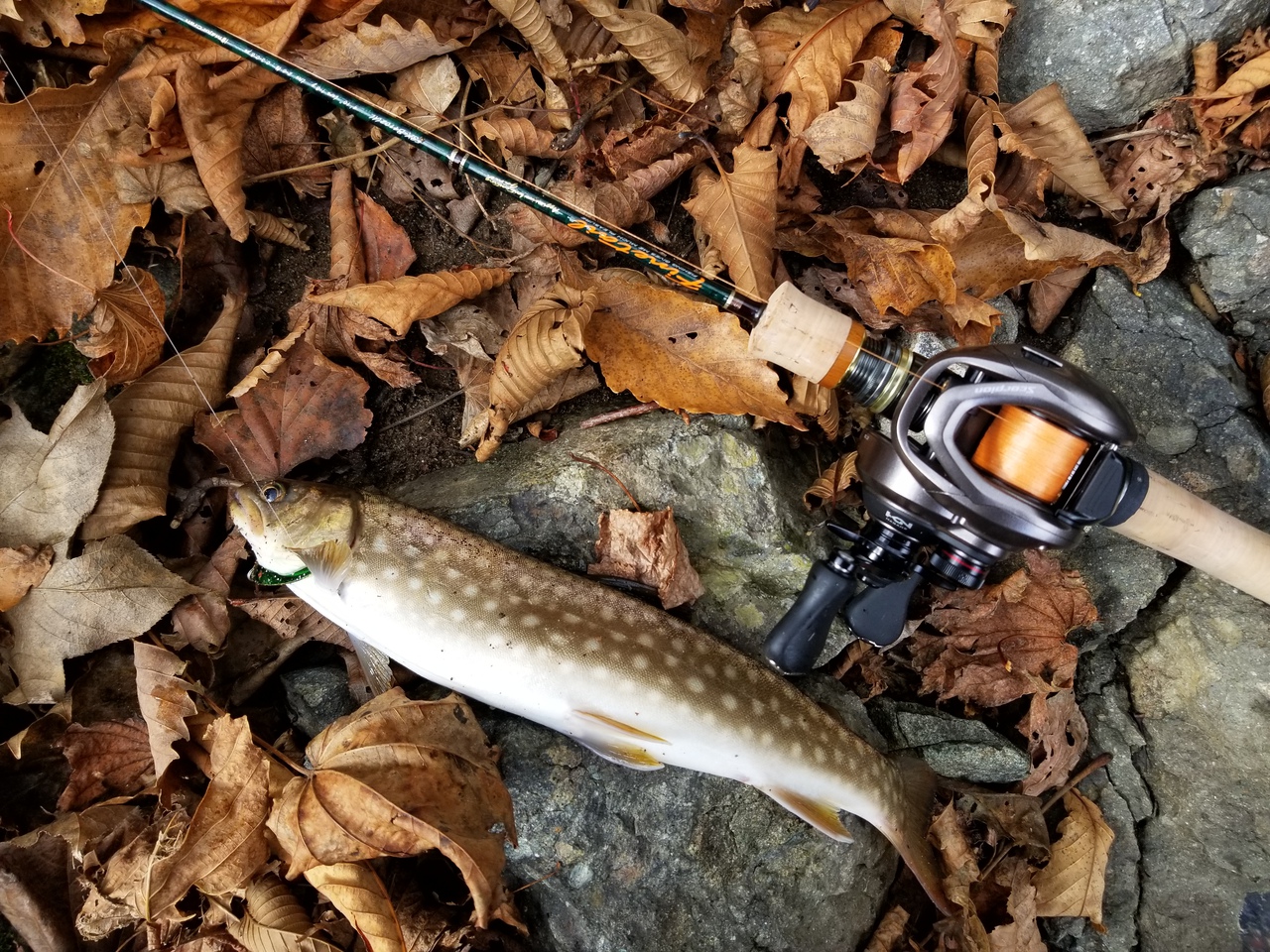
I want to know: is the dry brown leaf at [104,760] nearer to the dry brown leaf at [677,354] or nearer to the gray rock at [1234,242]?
the dry brown leaf at [677,354]

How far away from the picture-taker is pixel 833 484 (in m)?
2.88

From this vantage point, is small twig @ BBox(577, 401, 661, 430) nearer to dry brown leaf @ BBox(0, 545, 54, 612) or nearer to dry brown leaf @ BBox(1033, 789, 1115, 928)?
dry brown leaf @ BBox(0, 545, 54, 612)

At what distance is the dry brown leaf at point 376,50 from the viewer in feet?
8.53

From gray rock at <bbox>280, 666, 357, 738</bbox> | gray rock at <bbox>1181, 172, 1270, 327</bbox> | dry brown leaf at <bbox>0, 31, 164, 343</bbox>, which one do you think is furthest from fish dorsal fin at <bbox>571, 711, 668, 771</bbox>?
gray rock at <bbox>1181, 172, 1270, 327</bbox>

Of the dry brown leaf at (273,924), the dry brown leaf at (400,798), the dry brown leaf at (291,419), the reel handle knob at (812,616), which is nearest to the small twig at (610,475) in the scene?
the reel handle knob at (812,616)

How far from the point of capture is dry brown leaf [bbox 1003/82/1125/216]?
2.78m

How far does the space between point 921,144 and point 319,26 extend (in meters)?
2.04

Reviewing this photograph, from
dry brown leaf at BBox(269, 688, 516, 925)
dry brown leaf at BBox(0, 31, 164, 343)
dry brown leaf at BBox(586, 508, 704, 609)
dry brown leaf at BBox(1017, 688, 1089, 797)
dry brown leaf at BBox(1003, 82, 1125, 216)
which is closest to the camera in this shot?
dry brown leaf at BBox(269, 688, 516, 925)

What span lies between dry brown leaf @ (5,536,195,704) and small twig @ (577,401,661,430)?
4.73 feet

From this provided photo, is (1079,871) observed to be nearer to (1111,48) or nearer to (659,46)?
(1111,48)

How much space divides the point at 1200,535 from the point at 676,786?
1696mm

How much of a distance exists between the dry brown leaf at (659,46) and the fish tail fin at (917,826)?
7.95ft

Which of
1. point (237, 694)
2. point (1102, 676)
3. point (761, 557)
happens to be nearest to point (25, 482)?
point (237, 694)

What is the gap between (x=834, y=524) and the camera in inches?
93.4
